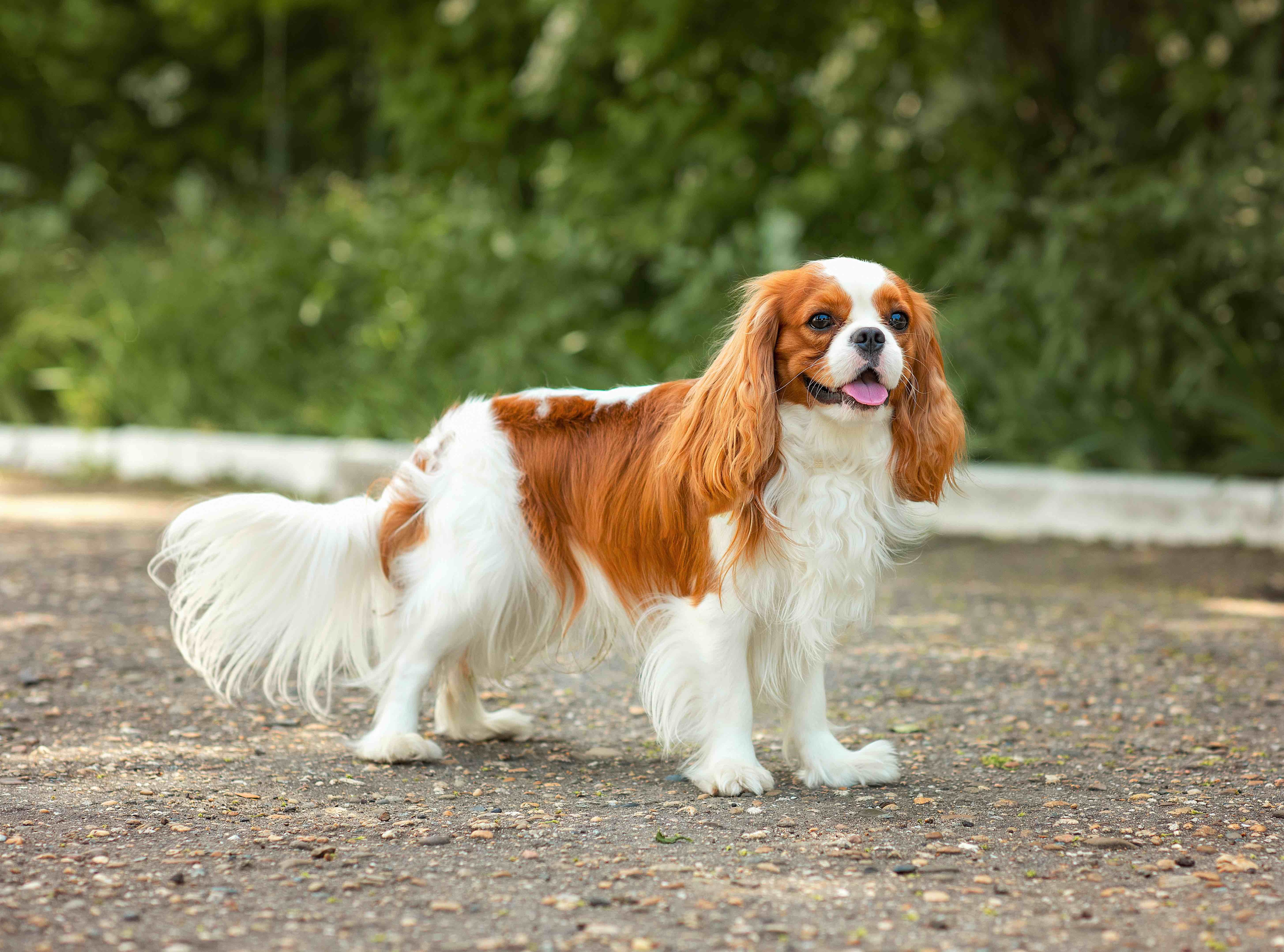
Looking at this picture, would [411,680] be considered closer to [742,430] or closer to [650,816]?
[650,816]

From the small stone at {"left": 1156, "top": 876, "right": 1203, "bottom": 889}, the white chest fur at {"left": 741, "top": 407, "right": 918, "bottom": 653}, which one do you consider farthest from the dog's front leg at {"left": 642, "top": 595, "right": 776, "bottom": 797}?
the small stone at {"left": 1156, "top": 876, "right": 1203, "bottom": 889}

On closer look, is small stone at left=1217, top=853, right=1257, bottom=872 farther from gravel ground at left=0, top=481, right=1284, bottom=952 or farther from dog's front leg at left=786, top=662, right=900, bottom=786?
dog's front leg at left=786, top=662, right=900, bottom=786

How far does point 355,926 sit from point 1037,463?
6516 mm

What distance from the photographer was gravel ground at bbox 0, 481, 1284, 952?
2.70m

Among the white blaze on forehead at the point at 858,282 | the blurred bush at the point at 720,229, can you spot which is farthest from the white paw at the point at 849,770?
the blurred bush at the point at 720,229

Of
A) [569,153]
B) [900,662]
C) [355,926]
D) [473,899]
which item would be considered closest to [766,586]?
[473,899]

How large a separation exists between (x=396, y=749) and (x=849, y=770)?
1230 millimetres

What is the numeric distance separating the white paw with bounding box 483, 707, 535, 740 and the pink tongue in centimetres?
152

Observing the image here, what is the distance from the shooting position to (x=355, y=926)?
105 inches

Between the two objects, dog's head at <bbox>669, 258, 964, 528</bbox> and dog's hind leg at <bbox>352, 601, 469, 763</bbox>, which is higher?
dog's head at <bbox>669, 258, 964, 528</bbox>

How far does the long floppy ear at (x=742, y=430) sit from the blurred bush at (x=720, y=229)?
16.3 feet

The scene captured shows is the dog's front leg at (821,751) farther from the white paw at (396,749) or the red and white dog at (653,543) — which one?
the white paw at (396,749)

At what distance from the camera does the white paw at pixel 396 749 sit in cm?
391

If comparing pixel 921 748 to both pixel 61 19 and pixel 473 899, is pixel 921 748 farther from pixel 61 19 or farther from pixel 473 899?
pixel 61 19
